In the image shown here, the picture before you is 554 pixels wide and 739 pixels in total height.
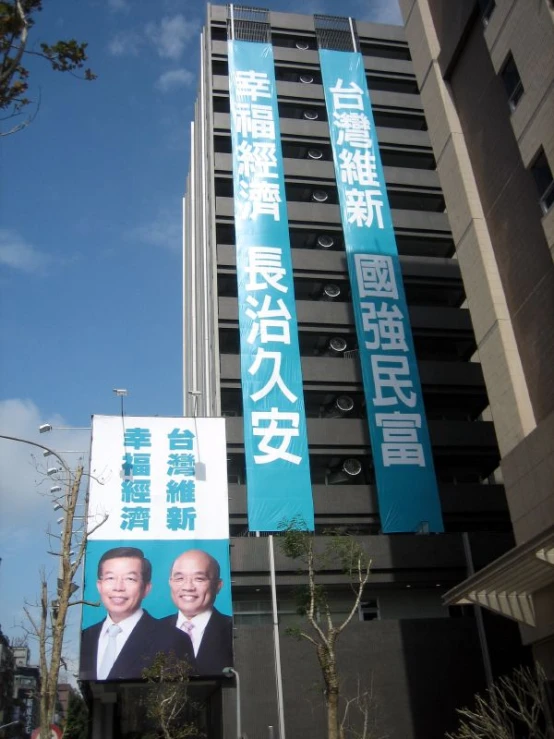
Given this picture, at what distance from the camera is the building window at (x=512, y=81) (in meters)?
21.5

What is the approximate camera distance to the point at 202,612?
26297mm

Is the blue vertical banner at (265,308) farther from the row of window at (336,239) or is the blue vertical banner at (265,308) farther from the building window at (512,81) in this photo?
the building window at (512,81)

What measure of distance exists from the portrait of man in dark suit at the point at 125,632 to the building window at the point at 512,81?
62.4ft

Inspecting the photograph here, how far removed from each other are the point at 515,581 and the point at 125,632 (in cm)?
1372

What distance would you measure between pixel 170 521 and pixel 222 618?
12.8 feet

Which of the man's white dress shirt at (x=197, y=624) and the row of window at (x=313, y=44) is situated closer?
the man's white dress shirt at (x=197, y=624)

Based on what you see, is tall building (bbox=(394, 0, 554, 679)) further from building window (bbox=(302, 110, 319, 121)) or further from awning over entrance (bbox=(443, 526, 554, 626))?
building window (bbox=(302, 110, 319, 121))

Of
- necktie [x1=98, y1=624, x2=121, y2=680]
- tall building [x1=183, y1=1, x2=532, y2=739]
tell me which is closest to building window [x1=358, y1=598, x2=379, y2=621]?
tall building [x1=183, y1=1, x2=532, y2=739]

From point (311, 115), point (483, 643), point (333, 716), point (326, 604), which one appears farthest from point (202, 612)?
point (311, 115)

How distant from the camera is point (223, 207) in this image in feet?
125

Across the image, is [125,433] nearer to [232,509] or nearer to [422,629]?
[232,509]

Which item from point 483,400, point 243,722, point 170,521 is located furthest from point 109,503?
point 483,400

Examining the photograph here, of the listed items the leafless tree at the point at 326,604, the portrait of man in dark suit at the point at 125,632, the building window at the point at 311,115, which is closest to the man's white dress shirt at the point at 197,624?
the portrait of man in dark suit at the point at 125,632

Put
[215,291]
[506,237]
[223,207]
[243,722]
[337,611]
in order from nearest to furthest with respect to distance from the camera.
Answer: [506,237] → [243,722] → [337,611] → [215,291] → [223,207]
